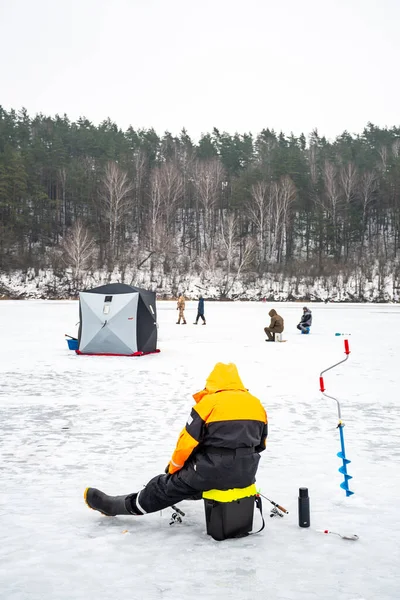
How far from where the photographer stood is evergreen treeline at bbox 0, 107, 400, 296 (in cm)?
6194

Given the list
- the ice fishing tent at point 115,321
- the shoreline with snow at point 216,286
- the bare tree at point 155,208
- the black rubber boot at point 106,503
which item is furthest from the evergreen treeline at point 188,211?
the black rubber boot at point 106,503

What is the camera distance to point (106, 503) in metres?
4.41

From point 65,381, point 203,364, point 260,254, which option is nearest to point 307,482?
point 65,381

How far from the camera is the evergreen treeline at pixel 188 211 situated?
6194 cm

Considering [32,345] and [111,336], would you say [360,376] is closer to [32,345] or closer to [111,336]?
[111,336]

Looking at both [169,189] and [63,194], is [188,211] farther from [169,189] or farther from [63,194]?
[63,194]

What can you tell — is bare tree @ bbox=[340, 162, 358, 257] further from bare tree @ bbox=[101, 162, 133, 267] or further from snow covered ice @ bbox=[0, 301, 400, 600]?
snow covered ice @ bbox=[0, 301, 400, 600]

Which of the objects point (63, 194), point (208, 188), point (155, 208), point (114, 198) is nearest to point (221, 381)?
point (114, 198)

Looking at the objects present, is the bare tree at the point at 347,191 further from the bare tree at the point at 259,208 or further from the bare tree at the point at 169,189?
the bare tree at the point at 169,189

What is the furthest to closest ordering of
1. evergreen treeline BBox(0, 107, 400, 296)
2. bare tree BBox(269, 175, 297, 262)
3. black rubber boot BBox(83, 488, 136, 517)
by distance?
bare tree BBox(269, 175, 297, 262) → evergreen treeline BBox(0, 107, 400, 296) → black rubber boot BBox(83, 488, 136, 517)

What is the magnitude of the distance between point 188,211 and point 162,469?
72606 millimetres

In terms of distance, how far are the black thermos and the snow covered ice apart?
0.07 metres

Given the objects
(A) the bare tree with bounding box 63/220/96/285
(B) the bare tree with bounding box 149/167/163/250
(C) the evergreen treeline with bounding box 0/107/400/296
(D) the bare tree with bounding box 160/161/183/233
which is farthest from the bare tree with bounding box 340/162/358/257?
(A) the bare tree with bounding box 63/220/96/285

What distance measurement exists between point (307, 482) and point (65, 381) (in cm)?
667
